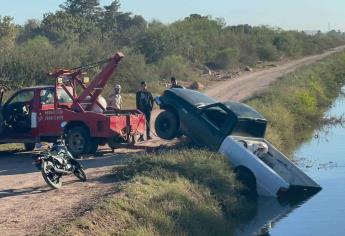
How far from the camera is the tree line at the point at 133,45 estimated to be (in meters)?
33.1

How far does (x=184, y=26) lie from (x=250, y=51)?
25.6 ft

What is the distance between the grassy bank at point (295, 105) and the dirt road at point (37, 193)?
7523 mm

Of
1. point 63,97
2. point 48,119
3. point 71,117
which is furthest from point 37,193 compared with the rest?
point 63,97

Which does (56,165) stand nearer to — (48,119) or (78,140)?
(78,140)

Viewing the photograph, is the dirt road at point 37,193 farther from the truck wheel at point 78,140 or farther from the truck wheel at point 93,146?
the truck wheel at point 78,140

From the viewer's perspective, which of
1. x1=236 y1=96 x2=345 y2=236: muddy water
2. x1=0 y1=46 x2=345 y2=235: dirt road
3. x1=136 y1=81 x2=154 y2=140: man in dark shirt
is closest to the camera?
x1=0 y1=46 x2=345 y2=235: dirt road

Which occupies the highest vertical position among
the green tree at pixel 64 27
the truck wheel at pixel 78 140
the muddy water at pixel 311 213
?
the green tree at pixel 64 27

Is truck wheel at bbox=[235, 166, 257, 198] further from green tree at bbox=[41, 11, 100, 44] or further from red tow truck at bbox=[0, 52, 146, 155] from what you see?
green tree at bbox=[41, 11, 100, 44]

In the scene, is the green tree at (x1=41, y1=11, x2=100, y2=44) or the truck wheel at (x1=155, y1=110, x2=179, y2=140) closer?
the truck wheel at (x1=155, y1=110, x2=179, y2=140)

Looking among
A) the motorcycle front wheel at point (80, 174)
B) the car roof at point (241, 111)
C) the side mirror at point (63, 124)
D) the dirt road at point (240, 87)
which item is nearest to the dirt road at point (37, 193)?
the motorcycle front wheel at point (80, 174)

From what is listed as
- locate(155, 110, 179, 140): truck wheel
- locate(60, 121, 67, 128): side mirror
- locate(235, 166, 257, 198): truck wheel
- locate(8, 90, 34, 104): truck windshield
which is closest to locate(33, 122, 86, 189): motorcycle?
locate(60, 121, 67, 128): side mirror

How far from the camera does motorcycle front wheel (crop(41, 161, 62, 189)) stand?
13336 mm

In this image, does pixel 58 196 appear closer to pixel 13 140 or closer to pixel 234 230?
pixel 234 230

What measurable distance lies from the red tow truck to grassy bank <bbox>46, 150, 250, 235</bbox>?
6.41ft
